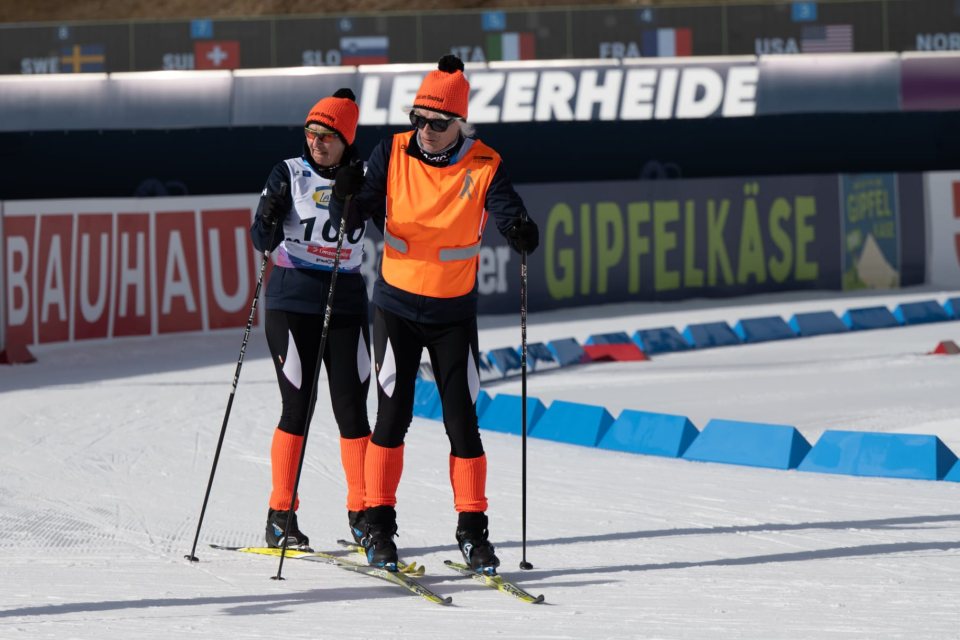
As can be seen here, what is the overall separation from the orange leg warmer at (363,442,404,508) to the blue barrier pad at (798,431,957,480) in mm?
3479

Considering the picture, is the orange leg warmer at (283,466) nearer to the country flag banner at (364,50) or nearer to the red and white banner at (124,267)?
the red and white banner at (124,267)

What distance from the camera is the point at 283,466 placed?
6559mm

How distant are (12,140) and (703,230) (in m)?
10.9

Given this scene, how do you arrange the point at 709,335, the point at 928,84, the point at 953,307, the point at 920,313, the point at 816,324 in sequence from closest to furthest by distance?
the point at 709,335, the point at 816,324, the point at 920,313, the point at 953,307, the point at 928,84

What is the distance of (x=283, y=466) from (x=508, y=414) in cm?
428

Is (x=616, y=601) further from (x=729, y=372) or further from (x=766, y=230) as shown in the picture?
(x=766, y=230)

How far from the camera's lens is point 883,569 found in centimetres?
585

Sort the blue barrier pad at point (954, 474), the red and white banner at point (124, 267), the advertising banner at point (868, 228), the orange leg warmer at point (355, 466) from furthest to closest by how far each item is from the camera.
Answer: the advertising banner at point (868, 228) → the red and white banner at point (124, 267) → the blue barrier pad at point (954, 474) → the orange leg warmer at point (355, 466)

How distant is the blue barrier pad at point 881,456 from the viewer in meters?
8.33

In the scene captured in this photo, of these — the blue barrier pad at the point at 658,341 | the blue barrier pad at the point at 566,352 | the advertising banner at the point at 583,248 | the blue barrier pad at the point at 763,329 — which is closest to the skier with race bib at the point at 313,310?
the blue barrier pad at the point at 566,352

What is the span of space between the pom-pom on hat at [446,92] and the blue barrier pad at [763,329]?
11.6m

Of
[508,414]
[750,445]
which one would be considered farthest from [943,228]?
[750,445]

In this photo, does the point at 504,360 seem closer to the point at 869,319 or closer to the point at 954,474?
the point at 869,319

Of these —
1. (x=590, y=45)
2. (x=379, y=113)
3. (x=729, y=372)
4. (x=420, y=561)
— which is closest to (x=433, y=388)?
(x=729, y=372)
